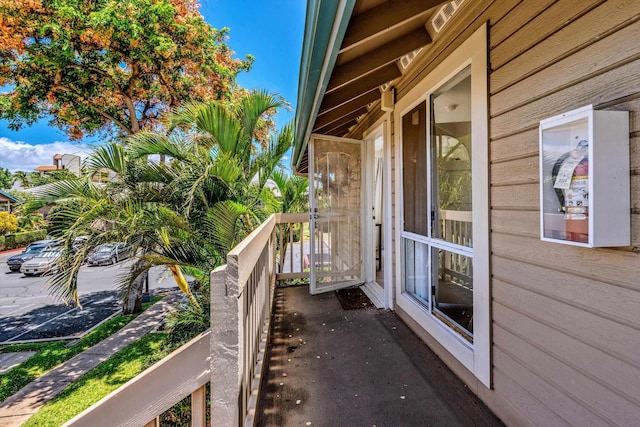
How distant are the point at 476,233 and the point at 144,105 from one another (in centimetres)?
935

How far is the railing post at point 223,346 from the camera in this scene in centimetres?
105

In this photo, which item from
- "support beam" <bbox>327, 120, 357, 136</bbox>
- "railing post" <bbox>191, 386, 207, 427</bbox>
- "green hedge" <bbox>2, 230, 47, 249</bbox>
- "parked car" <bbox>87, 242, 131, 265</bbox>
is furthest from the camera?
"green hedge" <bbox>2, 230, 47, 249</bbox>

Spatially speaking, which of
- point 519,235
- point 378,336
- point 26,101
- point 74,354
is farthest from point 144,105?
point 519,235

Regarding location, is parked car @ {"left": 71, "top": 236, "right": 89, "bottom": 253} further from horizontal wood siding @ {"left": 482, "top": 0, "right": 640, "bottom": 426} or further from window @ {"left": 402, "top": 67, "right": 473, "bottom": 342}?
horizontal wood siding @ {"left": 482, "top": 0, "right": 640, "bottom": 426}

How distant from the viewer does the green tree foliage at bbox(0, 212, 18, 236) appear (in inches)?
682

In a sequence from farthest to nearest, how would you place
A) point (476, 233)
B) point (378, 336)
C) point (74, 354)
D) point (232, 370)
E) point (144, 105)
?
point (144, 105)
point (74, 354)
point (378, 336)
point (476, 233)
point (232, 370)

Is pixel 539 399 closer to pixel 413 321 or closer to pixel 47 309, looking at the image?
pixel 413 321

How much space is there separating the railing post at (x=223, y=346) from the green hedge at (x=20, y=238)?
923 inches

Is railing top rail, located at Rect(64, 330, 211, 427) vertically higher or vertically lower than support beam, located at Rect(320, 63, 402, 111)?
lower

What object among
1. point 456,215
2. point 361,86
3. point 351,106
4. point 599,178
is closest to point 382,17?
point 361,86

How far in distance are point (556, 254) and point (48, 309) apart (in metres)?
11.5

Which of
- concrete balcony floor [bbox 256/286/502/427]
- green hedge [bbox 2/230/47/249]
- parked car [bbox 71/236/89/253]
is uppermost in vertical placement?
parked car [bbox 71/236/89/253]

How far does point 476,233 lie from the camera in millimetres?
1846

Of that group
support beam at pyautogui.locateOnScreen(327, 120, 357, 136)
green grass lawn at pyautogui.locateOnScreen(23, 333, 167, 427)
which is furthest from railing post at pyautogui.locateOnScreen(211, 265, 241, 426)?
support beam at pyautogui.locateOnScreen(327, 120, 357, 136)
